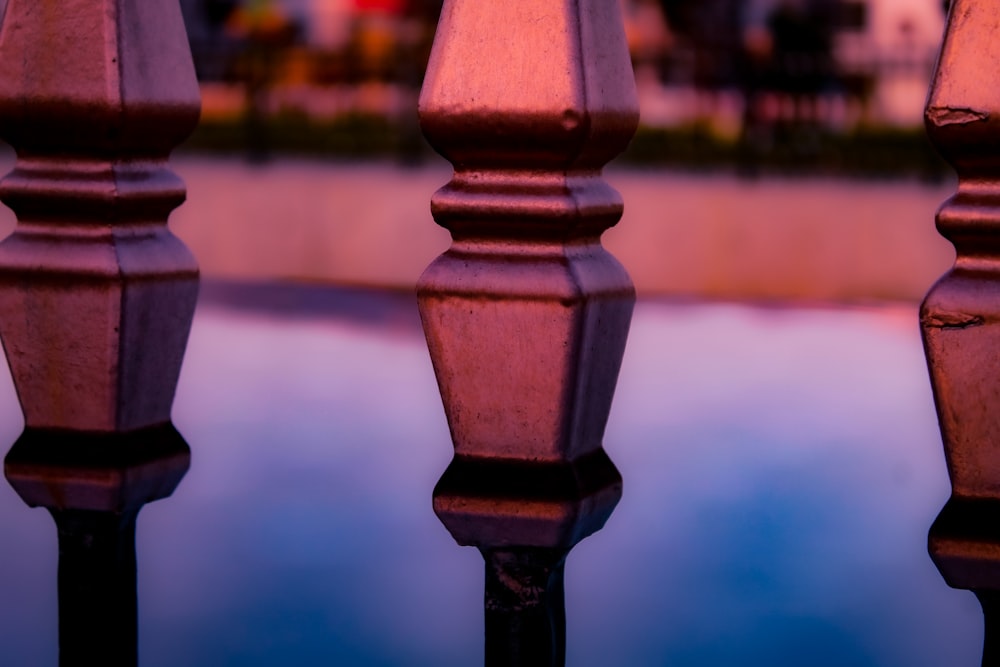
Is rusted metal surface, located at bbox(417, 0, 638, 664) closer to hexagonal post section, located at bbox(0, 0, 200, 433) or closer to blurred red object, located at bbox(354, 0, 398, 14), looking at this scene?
hexagonal post section, located at bbox(0, 0, 200, 433)

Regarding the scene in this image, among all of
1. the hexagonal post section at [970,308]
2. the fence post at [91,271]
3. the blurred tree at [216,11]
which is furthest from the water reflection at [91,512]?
the blurred tree at [216,11]

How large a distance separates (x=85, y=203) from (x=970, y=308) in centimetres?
46

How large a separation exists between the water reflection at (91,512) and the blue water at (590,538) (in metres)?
0.04

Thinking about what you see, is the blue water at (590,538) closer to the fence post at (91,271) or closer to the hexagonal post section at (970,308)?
the fence post at (91,271)

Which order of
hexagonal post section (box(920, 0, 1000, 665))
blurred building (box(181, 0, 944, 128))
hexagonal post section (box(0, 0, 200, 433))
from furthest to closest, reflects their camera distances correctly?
blurred building (box(181, 0, 944, 128)) → hexagonal post section (box(0, 0, 200, 433)) → hexagonal post section (box(920, 0, 1000, 665))

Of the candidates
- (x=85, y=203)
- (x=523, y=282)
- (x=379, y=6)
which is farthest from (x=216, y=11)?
(x=523, y=282)

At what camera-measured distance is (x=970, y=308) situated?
2.27 feet

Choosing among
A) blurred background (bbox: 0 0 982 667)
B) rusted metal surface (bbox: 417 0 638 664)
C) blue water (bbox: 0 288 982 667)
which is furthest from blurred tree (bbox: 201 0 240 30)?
rusted metal surface (bbox: 417 0 638 664)

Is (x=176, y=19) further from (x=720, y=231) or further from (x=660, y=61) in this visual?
(x=660, y=61)

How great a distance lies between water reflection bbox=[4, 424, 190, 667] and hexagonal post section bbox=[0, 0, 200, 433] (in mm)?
13

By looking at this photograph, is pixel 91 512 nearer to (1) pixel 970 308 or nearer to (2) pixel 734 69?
(1) pixel 970 308

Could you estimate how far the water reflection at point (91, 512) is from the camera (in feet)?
2.82

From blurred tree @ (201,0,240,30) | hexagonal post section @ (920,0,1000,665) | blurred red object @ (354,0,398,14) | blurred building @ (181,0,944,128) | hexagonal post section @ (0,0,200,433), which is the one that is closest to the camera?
hexagonal post section @ (920,0,1000,665)

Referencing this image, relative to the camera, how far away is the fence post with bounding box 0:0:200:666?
0.84 metres
